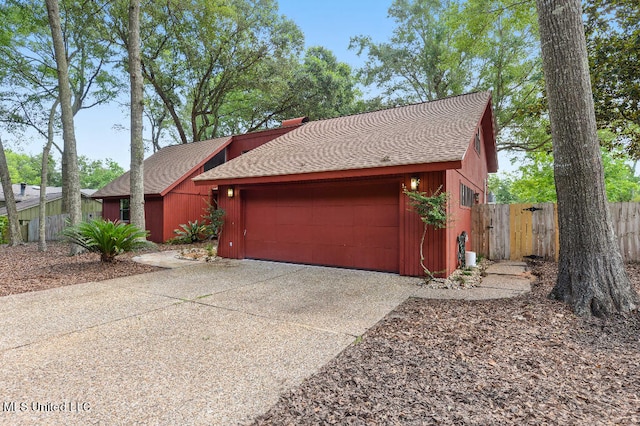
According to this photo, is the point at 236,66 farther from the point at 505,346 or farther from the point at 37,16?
the point at 505,346

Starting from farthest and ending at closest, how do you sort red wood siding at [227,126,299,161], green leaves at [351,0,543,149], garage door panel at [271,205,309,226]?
green leaves at [351,0,543,149] < red wood siding at [227,126,299,161] < garage door panel at [271,205,309,226]

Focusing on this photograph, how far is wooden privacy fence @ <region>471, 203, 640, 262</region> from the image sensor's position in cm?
719

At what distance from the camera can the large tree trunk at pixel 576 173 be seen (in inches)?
155

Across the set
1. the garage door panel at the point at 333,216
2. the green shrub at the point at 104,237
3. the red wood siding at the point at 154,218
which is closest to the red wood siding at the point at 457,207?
the garage door panel at the point at 333,216

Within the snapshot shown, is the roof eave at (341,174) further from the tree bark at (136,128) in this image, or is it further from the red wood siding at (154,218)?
the red wood siding at (154,218)

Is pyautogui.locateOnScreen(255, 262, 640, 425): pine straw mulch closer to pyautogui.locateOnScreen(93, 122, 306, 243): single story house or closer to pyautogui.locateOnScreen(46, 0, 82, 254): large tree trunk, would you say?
pyautogui.locateOnScreen(46, 0, 82, 254): large tree trunk

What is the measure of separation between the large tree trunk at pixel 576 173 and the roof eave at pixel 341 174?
147 cm

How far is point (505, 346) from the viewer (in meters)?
2.99

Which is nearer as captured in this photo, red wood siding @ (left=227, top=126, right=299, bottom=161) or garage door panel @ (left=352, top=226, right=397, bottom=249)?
garage door panel @ (left=352, top=226, right=397, bottom=249)

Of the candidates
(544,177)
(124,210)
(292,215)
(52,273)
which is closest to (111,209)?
(124,210)

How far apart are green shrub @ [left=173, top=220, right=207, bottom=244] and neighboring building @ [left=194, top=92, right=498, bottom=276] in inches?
172

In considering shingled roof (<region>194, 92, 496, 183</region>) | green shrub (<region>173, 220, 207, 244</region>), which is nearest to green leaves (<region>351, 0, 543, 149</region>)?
shingled roof (<region>194, 92, 496, 183</region>)

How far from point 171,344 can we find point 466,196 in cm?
748

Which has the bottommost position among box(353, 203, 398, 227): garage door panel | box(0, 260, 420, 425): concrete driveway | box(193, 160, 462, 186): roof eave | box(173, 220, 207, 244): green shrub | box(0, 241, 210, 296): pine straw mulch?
box(0, 260, 420, 425): concrete driveway
